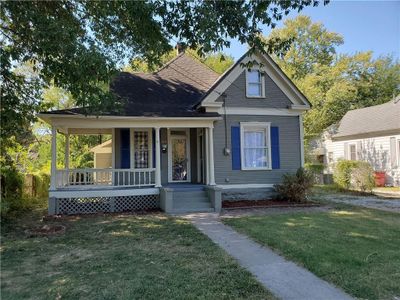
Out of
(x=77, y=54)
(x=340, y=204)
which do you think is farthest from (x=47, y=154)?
(x=340, y=204)

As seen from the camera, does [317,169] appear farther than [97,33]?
Yes

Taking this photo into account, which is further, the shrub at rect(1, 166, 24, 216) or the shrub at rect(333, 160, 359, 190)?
the shrub at rect(333, 160, 359, 190)

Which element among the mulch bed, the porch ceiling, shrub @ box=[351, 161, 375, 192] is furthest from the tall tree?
shrub @ box=[351, 161, 375, 192]

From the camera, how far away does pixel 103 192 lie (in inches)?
457

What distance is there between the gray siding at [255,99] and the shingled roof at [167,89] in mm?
1307

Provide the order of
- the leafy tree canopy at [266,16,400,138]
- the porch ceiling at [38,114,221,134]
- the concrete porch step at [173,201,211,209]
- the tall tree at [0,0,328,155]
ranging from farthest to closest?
1. the leafy tree canopy at [266,16,400,138]
2. the concrete porch step at [173,201,211,209]
3. the porch ceiling at [38,114,221,134]
4. the tall tree at [0,0,328,155]

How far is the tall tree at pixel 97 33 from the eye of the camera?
23.0 ft

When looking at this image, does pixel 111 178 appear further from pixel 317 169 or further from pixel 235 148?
pixel 317 169

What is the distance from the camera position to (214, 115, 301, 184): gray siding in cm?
1336

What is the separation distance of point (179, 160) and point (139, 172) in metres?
2.47

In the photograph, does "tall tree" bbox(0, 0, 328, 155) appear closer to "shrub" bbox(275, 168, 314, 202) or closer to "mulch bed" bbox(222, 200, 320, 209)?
"mulch bed" bbox(222, 200, 320, 209)

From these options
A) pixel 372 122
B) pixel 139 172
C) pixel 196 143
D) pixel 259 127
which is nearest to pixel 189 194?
pixel 139 172

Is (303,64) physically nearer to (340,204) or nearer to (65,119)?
(340,204)

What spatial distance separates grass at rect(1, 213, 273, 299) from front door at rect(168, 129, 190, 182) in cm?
563
